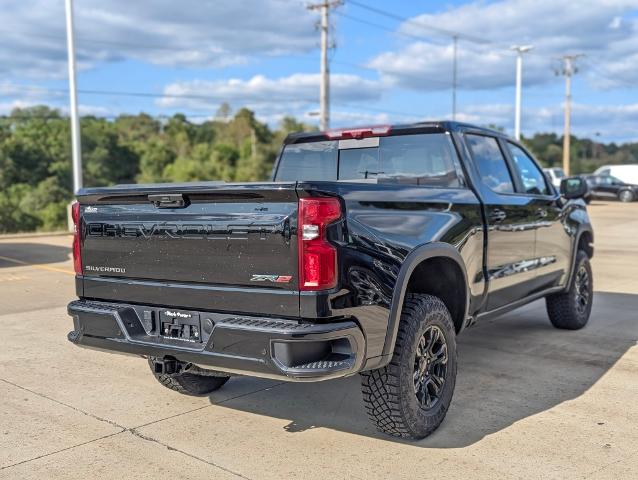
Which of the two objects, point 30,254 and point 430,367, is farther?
point 30,254

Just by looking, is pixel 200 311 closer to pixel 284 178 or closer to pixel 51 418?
pixel 51 418

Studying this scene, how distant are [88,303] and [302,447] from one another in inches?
61.4

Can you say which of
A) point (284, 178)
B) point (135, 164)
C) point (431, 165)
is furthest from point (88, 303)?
point (135, 164)

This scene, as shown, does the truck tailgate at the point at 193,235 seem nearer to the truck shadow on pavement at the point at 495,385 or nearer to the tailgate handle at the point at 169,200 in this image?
the tailgate handle at the point at 169,200

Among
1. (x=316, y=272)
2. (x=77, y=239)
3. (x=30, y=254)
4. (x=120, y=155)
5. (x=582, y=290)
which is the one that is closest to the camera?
(x=316, y=272)

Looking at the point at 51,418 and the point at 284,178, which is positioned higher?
the point at 284,178

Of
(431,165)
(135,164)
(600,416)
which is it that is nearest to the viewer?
(600,416)

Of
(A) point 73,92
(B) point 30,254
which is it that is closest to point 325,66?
(A) point 73,92

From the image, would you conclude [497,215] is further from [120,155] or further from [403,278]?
[120,155]

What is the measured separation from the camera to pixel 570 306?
668 cm

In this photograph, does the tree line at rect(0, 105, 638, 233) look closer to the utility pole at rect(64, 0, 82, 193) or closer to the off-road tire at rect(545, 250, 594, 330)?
the utility pole at rect(64, 0, 82, 193)

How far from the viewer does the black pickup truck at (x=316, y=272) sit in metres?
3.33

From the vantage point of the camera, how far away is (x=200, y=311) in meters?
3.65

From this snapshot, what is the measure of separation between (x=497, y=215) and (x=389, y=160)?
35.5 inches
